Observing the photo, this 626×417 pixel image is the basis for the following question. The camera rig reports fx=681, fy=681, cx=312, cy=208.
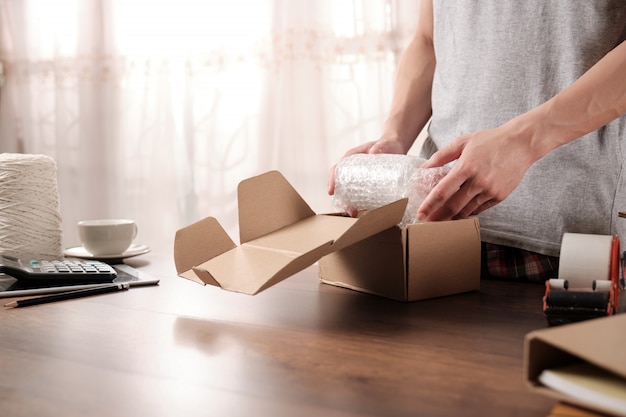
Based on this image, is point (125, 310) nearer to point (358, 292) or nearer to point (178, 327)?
point (178, 327)

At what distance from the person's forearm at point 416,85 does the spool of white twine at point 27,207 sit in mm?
720

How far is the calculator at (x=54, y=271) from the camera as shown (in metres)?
1.11

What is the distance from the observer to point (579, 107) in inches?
42.1

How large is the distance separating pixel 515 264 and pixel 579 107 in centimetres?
31

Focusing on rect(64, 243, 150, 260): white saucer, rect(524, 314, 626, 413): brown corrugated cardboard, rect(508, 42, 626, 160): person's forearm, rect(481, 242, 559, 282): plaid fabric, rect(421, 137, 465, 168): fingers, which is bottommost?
rect(64, 243, 150, 260): white saucer

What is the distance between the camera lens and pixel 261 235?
1074 millimetres

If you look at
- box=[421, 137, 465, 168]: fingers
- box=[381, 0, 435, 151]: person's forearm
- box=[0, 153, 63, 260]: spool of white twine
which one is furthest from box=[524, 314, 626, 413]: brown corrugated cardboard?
box=[0, 153, 63, 260]: spool of white twine

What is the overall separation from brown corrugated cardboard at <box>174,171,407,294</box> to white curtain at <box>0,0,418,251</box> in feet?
4.31

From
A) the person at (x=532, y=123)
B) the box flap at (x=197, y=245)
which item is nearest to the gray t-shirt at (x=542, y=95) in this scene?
the person at (x=532, y=123)

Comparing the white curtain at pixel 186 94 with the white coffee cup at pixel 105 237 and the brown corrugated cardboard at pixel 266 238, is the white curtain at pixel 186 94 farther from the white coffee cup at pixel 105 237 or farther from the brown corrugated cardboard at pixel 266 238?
the brown corrugated cardboard at pixel 266 238

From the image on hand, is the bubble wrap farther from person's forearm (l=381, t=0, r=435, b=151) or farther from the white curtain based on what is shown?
the white curtain

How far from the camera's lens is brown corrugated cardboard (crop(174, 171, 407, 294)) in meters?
0.90

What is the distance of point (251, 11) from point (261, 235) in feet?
5.51

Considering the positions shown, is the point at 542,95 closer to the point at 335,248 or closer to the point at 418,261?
the point at 418,261
